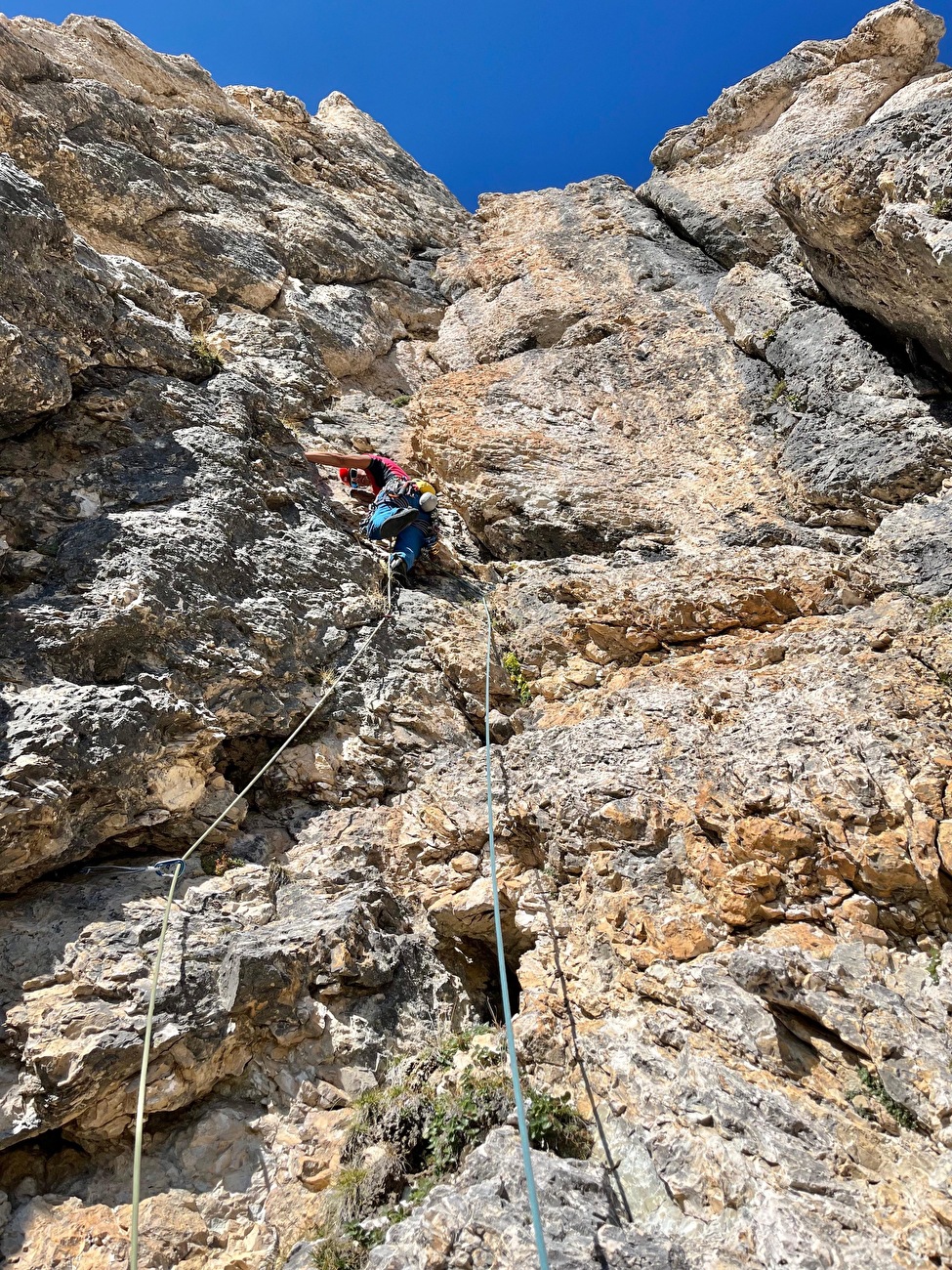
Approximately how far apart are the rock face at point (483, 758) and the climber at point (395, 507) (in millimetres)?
332

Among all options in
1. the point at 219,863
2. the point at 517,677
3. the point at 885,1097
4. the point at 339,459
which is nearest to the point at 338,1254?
the point at 219,863

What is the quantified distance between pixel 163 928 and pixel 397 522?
15.8 feet

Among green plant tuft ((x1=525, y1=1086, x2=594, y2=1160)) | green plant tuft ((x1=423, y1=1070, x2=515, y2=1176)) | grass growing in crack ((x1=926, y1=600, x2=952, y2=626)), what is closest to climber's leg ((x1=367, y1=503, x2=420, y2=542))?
grass growing in crack ((x1=926, y1=600, x2=952, y2=626))

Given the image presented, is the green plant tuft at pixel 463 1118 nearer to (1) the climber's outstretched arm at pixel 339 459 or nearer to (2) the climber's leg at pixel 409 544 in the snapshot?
(2) the climber's leg at pixel 409 544

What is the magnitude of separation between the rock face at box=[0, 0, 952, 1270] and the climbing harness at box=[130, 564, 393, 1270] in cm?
11

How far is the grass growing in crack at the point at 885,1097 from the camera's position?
3396mm

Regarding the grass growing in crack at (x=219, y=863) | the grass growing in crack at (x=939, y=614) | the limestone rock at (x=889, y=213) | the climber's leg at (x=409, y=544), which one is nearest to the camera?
the grass growing in crack at (x=219, y=863)

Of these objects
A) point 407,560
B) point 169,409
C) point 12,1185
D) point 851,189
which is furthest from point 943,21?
point 12,1185

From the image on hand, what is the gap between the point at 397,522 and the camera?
7.88 m

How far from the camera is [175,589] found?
5.88m

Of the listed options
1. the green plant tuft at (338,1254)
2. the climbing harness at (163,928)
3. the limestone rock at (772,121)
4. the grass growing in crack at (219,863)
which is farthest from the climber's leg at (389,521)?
the limestone rock at (772,121)

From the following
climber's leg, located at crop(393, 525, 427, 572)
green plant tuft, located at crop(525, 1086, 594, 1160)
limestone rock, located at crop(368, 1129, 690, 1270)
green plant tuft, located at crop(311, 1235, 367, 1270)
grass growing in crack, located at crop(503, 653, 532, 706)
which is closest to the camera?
limestone rock, located at crop(368, 1129, 690, 1270)

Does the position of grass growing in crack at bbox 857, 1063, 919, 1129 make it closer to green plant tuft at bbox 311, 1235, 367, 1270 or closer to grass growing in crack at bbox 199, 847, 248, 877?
green plant tuft at bbox 311, 1235, 367, 1270

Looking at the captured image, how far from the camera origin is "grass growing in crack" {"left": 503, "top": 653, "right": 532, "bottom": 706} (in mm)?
7066
